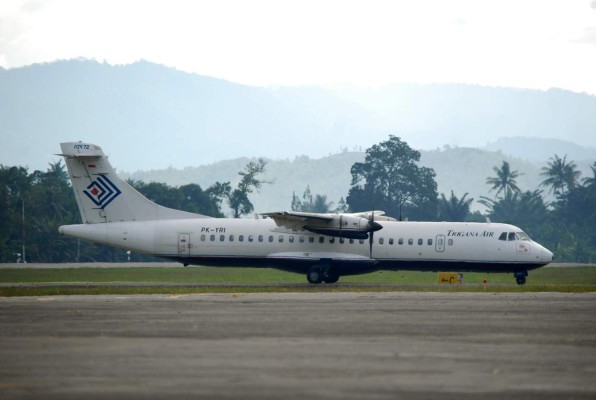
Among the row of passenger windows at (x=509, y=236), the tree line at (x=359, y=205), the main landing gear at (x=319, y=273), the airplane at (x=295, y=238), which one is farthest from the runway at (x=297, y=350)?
the tree line at (x=359, y=205)

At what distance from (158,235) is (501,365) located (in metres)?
31.3

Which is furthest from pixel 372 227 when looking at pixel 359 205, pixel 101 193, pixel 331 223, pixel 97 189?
pixel 359 205

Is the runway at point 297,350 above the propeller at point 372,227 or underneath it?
underneath

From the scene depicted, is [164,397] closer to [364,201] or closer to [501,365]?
[501,365]

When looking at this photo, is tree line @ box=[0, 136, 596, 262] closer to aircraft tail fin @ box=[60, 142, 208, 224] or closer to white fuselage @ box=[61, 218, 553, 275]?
white fuselage @ box=[61, 218, 553, 275]

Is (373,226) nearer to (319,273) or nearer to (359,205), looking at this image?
(319,273)

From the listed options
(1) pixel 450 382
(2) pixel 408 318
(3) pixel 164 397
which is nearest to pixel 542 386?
(1) pixel 450 382

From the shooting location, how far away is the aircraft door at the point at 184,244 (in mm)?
46562

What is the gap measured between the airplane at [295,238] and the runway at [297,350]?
1462 cm

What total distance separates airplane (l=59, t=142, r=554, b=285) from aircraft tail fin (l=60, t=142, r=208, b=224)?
47mm

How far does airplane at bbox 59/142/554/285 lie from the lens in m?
45.0

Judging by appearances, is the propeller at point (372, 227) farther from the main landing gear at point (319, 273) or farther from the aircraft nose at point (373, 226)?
the main landing gear at point (319, 273)

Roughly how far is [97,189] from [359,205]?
298 feet

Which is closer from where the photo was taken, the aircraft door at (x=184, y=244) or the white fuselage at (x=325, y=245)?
the white fuselage at (x=325, y=245)
